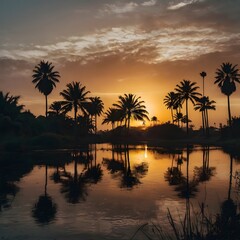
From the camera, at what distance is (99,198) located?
17.7 metres

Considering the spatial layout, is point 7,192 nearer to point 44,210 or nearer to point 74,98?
point 44,210

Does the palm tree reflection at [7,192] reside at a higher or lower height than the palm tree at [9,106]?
lower

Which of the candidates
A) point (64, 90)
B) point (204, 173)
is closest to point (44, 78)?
point (64, 90)

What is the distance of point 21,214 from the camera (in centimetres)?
1439

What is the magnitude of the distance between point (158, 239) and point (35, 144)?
54200mm

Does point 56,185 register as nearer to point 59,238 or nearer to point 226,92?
point 59,238

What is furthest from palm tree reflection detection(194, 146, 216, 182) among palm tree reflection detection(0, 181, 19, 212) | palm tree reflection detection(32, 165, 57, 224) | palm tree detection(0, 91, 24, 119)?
palm tree detection(0, 91, 24, 119)

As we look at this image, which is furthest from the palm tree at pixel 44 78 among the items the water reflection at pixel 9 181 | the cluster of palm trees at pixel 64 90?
the water reflection at pixel 9 181

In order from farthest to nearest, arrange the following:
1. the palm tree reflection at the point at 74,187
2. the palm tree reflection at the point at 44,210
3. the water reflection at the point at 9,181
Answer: the palm tree reflection at the point at 74,187, the water reflection at the point at 9,181, the palm tree reflection at the point at 44,210

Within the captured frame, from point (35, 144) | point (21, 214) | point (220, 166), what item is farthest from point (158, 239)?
point (35, 144)

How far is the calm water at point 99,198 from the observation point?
12422 mm

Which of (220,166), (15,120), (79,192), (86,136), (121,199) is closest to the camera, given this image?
(121,199)

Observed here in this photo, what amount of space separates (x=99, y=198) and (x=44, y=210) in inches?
128

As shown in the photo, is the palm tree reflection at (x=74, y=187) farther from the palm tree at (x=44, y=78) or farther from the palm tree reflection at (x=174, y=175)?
the palm tree at (x=44, y=78)
